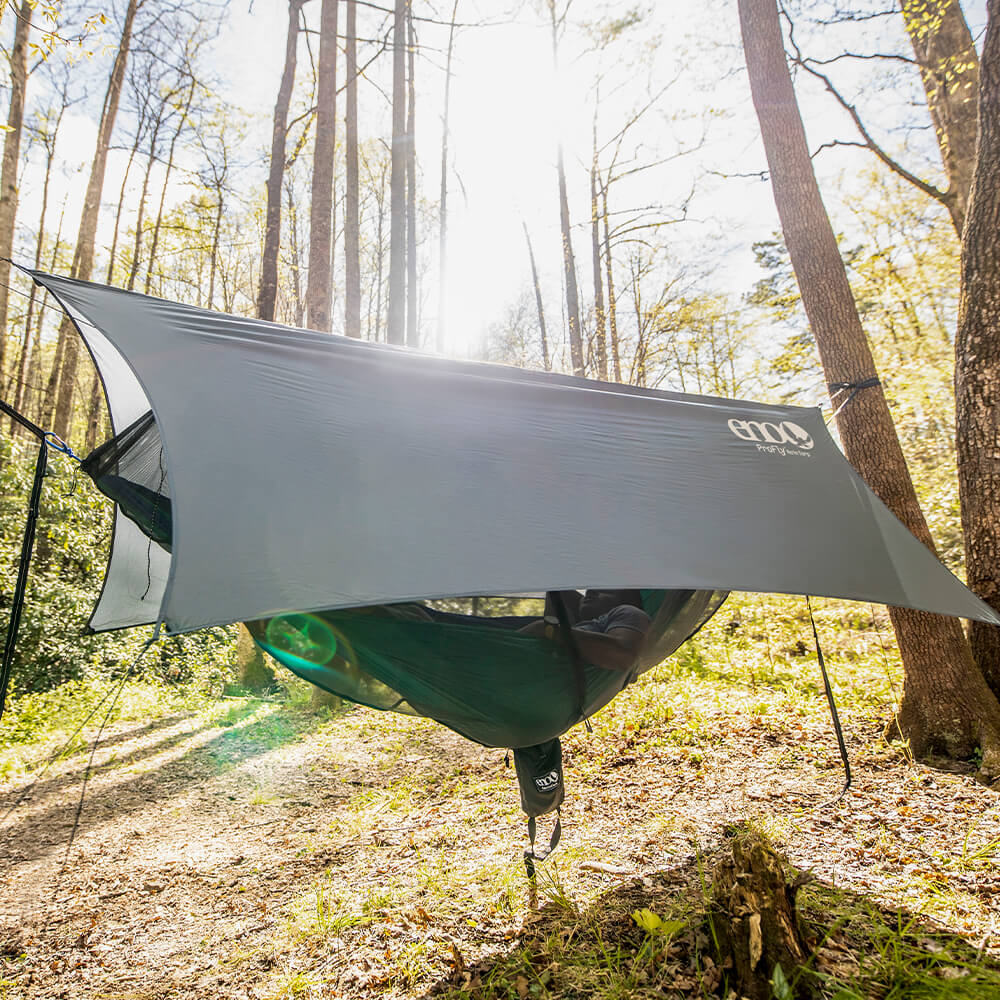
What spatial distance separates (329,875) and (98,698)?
3681 mm

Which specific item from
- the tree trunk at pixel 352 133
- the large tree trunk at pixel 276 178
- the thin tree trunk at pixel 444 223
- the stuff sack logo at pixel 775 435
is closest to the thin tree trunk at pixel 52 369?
the large tree trunk at pixel 276 178

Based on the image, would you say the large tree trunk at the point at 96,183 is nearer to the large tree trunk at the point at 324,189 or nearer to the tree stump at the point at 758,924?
the large tree trunk at the point at 324,189

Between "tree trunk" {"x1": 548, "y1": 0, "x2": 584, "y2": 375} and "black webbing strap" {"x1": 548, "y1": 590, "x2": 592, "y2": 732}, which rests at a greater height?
"tree trunk" {"x1": 548, "y1": 0, "x2": 584, "y2": 375}

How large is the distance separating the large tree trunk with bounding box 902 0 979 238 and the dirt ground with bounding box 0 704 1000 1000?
118 inches

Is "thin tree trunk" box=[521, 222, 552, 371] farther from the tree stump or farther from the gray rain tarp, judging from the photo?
the tree stump

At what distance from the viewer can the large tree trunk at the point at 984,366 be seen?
2041 millimetres

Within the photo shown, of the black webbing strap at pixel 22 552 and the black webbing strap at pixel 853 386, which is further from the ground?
the black webbing strap at pixel 853 386

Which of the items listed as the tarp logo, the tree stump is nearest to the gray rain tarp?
the tree stump

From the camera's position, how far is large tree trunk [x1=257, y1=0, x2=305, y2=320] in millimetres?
4430

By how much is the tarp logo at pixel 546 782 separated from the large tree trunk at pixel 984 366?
5.46ft

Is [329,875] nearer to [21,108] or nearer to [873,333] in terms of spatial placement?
[21,108]

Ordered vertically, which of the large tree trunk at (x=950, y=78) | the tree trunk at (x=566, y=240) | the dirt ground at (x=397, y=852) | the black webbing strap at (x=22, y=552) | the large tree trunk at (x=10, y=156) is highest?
the tree trunk at (x=566, y=240)

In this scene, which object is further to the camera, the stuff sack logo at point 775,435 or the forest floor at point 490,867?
the stuff sack logo at point 775,435

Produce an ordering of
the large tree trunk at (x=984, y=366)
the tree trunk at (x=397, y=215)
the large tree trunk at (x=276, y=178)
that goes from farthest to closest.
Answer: the tree trunk at (x=397, y=215)
the large tree trunk at (x=276, y=178)
the large tree trunk at (x=984, y=366)
